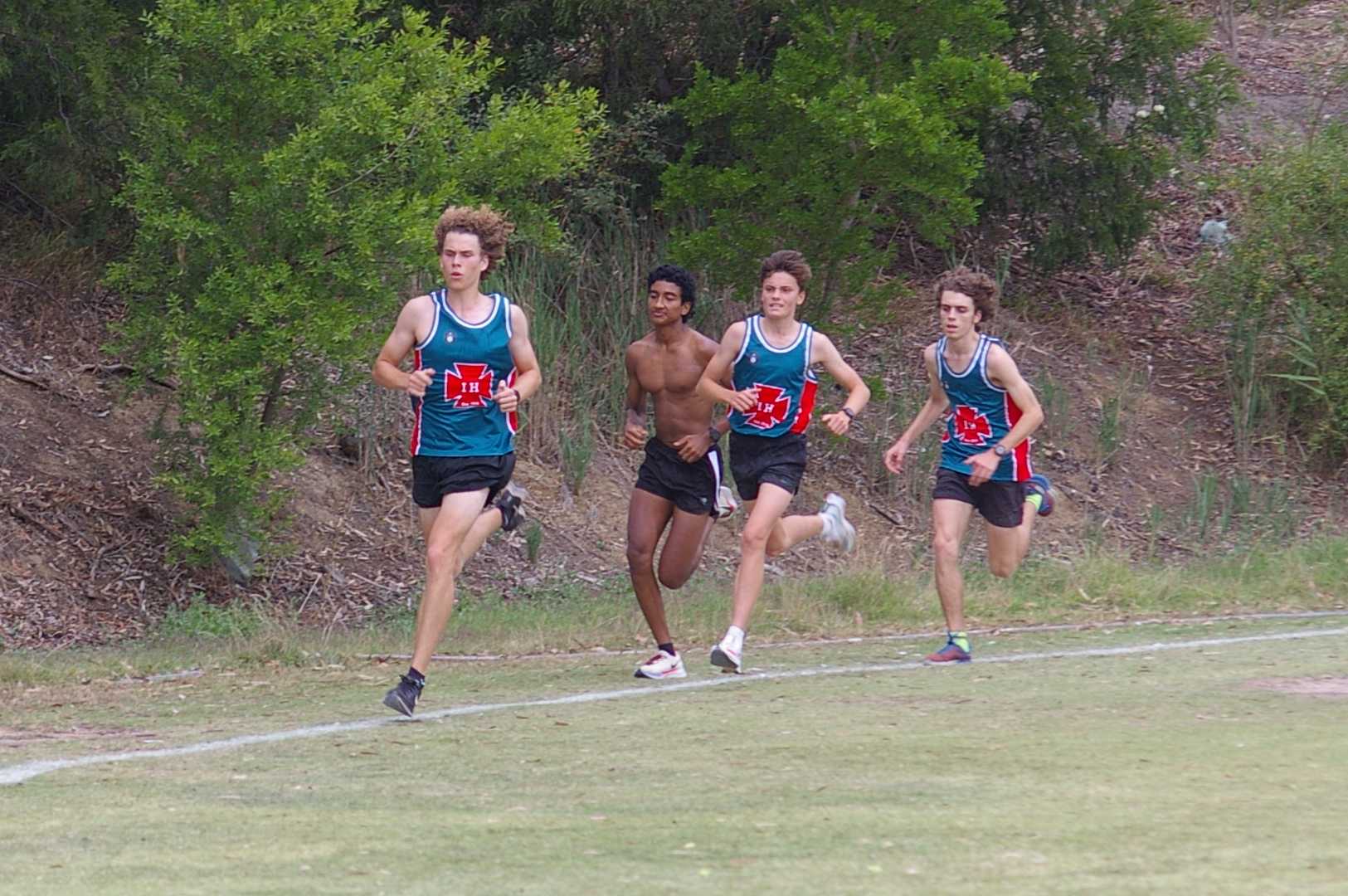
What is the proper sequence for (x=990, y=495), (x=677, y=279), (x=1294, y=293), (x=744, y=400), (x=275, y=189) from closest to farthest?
(x=744, y=400), (x=677, y=279), (x=990, y=495), (x=275, y=189), (x=1294, y=293)

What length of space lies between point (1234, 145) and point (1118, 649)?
16.8 meters

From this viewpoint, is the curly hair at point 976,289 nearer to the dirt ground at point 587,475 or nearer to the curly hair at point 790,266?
the curly hair at point 790,266

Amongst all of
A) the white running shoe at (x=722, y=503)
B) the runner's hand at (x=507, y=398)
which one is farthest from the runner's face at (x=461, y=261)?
the white running shoe at (x=722, y=503)

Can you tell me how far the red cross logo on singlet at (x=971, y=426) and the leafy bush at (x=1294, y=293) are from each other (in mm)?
11603

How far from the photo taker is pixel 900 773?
21.8ft

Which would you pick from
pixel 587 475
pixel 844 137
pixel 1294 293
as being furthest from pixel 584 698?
pixel 1294 293

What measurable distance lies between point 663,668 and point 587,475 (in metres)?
8.48

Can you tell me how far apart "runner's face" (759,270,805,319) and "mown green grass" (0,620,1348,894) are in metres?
1.91

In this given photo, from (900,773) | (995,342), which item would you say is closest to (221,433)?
(995,342)

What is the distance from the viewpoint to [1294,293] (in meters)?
21.1

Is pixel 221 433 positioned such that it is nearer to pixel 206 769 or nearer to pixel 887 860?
pixel 206 769

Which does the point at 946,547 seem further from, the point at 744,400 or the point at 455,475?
the point at 455,475

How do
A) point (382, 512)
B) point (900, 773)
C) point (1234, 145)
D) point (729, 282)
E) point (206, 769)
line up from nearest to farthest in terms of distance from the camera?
1. point (900, 773)
2. point (206, 769)
3. point (382, 512)
4. point (729, 282)
5. point (1234, 145)

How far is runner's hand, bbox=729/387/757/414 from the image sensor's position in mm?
9719
